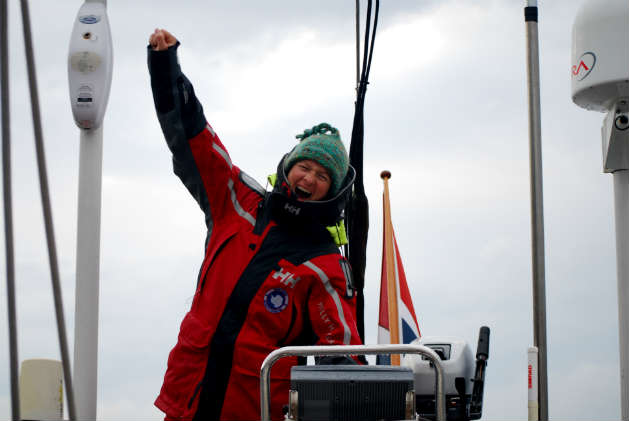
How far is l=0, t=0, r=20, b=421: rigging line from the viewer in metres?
1.73

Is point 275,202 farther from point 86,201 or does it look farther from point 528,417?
point 528,417

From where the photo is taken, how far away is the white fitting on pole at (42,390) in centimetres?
327

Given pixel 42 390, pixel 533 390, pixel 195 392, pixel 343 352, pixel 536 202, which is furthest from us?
pixel 536 202

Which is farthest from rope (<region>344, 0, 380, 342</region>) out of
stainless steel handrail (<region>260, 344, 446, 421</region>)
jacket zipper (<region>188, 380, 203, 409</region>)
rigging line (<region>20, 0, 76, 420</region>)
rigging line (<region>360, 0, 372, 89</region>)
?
rigging line (<region>20, 0, 76, 420</region>)

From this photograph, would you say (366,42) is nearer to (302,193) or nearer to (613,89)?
(613,89)

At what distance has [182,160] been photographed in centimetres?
380

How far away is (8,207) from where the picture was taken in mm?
1824

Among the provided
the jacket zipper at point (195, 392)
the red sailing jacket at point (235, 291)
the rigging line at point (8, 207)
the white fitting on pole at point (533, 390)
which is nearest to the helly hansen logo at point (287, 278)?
the red sailing jacket at point (235, 291)

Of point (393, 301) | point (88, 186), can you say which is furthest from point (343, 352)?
point (393, 301)

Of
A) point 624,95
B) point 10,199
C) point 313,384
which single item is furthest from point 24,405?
point 624,95

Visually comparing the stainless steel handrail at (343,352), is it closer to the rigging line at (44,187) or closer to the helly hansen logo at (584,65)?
the rigging line at (44,187)

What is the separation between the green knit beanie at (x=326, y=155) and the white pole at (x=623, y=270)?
2.20 m

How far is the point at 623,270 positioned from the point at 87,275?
3210 mm

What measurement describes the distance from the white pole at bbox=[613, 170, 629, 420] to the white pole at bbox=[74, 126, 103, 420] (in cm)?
308
